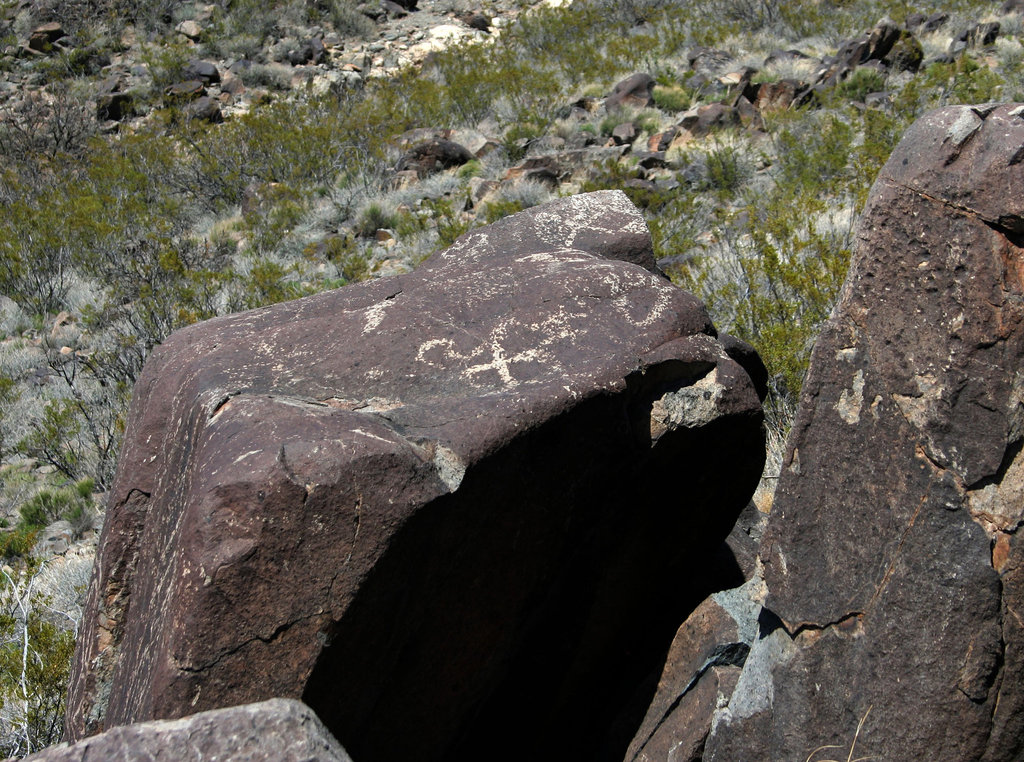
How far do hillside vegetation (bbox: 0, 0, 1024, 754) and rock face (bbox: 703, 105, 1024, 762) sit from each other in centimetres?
227

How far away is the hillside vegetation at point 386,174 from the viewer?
535 centimetres

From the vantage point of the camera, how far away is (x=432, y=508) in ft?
6.20

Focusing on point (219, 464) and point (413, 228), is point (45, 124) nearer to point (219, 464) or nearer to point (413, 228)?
point (413, 228)

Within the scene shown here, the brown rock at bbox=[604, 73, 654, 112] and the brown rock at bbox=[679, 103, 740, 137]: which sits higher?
the brown rock at bbox=[679, 103, 740, 137]

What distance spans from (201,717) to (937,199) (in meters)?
1.73

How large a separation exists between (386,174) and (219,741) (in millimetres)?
8903

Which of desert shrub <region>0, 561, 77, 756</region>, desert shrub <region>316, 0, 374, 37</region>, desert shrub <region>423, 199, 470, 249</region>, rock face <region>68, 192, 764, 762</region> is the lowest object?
desert shrub <region>316, 0, 374, 37</region>

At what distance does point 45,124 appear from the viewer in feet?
41.4

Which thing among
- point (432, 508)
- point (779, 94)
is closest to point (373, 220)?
point (779, 94)

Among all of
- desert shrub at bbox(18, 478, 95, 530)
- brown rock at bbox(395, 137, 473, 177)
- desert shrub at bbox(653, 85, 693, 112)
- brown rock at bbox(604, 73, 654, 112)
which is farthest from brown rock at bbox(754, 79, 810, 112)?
desert shrub at bbox(18, 478, 95, 530)

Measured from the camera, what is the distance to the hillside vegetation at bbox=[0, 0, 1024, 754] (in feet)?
17.5

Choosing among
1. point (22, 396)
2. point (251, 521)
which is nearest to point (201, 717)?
point (251, 521)

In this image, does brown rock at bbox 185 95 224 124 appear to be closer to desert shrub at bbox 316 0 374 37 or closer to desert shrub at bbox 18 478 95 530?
desert shrub at bbox 316 0 374 37

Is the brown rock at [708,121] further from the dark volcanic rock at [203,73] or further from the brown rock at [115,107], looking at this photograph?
the brown rock at [115,107]
